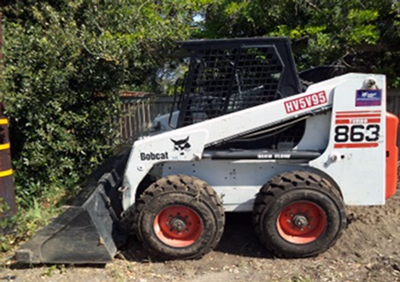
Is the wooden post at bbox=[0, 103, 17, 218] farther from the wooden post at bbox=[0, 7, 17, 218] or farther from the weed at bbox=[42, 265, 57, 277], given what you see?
the weed at bbox=[42, 265, 57, 277]


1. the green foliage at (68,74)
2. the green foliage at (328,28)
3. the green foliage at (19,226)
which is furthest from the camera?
the green foliage at (328,28)

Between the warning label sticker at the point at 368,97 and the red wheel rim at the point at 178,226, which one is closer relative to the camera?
the warning label sticker at the point at 368,97

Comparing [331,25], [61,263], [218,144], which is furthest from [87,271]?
[331,25]

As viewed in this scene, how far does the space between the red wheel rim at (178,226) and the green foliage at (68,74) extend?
Answer: 101 inches

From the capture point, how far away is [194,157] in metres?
4.06

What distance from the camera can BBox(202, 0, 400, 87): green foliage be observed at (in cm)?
627

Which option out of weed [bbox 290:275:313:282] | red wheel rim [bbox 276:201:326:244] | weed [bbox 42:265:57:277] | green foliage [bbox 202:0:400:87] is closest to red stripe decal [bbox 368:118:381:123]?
red wheel rim [bbox 276:201:326:244]

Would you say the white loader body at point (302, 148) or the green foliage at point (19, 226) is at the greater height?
the white loader body at point (302, 148)

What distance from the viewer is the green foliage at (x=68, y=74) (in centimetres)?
543

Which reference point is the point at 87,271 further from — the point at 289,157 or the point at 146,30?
the point at 146,30

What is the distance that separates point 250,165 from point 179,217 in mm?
925

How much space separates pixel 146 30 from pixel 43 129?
7.20 feet

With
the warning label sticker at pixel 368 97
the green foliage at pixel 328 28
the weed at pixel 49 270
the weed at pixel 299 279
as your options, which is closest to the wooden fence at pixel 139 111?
the green foliage at pixel 328 28

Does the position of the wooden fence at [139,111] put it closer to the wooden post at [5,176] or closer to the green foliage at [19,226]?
the green foliage at [19,226]
